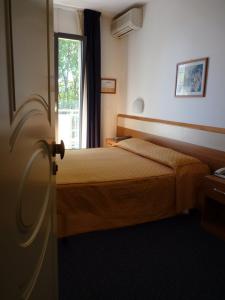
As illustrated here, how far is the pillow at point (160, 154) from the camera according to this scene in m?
2.66

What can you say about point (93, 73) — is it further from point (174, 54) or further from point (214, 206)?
point (214, 206)

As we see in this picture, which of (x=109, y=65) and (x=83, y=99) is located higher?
(x=109, y=65)

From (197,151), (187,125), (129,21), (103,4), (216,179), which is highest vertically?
(103,4)

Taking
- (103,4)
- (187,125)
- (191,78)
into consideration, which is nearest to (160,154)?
(187,125)

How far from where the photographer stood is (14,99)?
55cm

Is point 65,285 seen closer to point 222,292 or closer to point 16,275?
point 222,292

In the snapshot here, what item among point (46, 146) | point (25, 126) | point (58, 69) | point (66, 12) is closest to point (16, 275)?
point (25, 126)

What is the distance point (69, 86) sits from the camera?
4.27 meters

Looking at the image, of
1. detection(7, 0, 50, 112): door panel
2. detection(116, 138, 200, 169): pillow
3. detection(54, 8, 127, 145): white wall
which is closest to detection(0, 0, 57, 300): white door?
detection(7, 0, 50, 112): door panel

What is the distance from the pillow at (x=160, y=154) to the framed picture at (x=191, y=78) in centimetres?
73

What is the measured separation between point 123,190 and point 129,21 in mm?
2722

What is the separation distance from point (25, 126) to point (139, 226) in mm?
2123

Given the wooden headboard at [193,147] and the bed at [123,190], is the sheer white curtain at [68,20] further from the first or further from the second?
the bed at [123,190]

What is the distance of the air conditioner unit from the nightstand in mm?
2660
